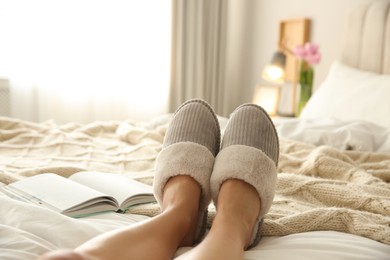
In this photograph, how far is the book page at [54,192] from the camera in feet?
3.15

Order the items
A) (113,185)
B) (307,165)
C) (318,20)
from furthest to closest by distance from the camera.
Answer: (318,20) → (307,165) → (113,185)

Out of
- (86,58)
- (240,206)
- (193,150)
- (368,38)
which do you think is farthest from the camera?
(86,58)

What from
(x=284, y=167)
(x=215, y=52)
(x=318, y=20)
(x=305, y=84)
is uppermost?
(x=318, y=20)

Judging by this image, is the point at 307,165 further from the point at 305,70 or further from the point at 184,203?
the point at 305,70

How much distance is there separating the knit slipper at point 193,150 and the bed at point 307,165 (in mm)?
78

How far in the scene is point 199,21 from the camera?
332 centimetres

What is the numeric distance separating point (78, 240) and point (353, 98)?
5.24ft

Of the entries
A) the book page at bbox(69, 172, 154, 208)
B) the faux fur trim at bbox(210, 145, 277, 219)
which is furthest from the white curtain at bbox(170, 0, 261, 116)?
the faux fur trim at bbox(210, 145, 277, 219)

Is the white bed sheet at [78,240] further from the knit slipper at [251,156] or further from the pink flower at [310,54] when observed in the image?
the pink flower at [310,54]

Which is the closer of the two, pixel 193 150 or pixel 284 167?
pixel 193 150

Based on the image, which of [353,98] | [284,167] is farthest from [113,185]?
[353,98]

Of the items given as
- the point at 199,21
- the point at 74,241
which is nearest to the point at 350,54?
the point at 199,21

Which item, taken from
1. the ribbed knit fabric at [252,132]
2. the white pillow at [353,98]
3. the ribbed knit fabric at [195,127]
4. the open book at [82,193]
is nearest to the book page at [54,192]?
the open book at [82,193]

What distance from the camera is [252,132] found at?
3.30 feet
